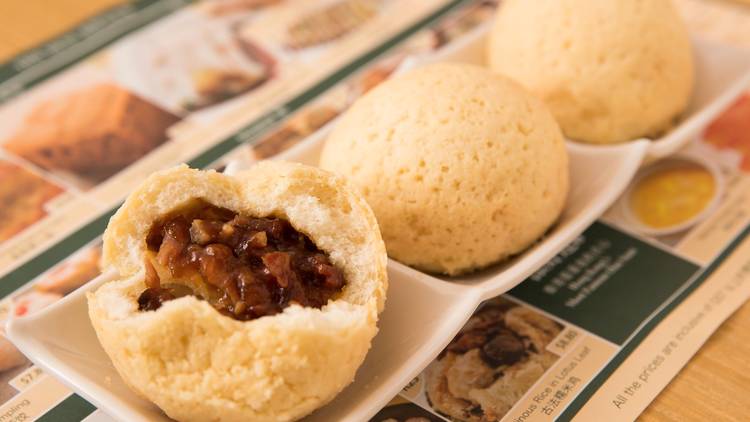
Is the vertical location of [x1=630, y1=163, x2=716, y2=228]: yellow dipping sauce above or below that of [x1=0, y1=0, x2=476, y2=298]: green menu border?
below

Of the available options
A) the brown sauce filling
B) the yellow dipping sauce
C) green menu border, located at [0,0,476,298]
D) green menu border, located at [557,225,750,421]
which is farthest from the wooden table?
green menu border, located at [0,0,476,298]

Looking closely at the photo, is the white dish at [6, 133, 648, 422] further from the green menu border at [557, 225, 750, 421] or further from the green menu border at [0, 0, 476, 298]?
the green menu border at [0, 0, 476, 298]

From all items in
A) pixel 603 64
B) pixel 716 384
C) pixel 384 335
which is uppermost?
pixel 603 64

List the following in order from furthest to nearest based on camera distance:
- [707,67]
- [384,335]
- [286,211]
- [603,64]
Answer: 1. [707,67]
2. [603,64]
3. [384,335]
4. [286,211]

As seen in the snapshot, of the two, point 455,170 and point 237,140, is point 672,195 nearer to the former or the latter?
point 455,170

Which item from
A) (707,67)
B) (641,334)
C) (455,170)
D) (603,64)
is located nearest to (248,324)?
(455,170)

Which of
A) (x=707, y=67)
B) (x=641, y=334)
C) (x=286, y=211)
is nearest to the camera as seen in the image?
(x=286, y=211)

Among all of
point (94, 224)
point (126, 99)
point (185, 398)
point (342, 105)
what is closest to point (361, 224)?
point (185, 398)
